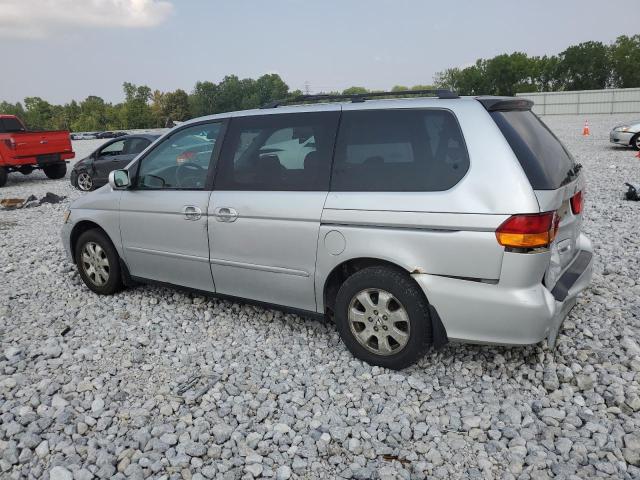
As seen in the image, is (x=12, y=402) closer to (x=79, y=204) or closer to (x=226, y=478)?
(x=226, y=478)

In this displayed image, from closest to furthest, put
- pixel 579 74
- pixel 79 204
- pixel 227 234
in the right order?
pixel 227 234, pixel 79 204, pixel 579 74

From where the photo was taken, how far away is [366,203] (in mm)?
3406

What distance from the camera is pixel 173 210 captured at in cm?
441

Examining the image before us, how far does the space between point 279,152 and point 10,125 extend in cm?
1446

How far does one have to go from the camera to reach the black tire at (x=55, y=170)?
52.5 ft

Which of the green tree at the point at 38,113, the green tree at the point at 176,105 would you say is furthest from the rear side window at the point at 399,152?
the green tree at the point at 38,113

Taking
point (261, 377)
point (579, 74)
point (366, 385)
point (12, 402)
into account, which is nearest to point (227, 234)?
point (261, 377)

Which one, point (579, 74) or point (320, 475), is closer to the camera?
point (320, 475)

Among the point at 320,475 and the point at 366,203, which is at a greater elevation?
the point at 366,203

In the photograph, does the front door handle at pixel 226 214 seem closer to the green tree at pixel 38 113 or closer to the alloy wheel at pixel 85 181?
the alloy wheel at pixel 85 181

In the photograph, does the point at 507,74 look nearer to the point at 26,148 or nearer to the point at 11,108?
the point at 26,148

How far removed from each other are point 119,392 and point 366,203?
209cm

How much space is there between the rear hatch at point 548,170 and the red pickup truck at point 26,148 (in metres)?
14.2

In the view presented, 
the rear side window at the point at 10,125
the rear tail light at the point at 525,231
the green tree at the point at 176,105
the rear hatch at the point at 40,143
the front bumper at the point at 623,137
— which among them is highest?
the green tree at the point at 176,105
